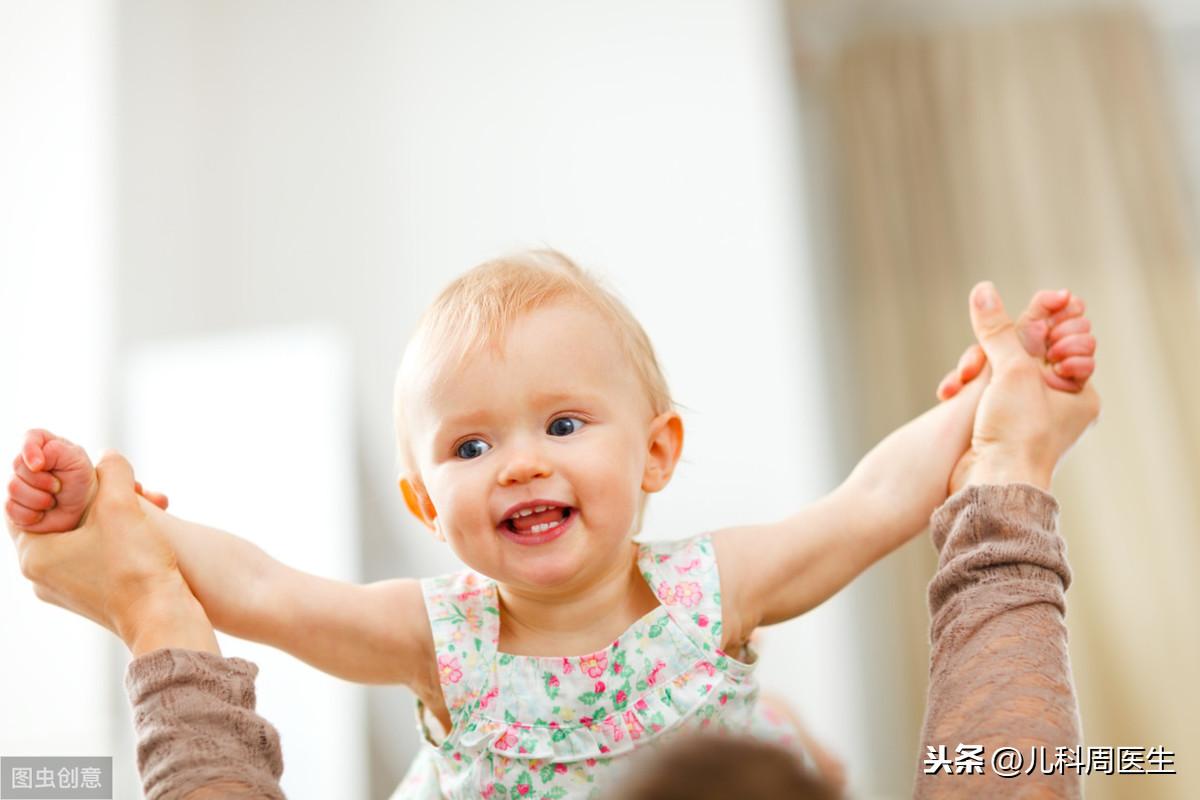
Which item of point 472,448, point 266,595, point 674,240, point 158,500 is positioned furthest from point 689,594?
point 674,240

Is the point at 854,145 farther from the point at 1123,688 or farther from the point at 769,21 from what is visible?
the point at 1123,688

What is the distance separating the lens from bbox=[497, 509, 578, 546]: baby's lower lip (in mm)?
912

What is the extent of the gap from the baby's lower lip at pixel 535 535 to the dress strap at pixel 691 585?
128 mm

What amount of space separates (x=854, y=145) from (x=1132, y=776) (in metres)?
1.61

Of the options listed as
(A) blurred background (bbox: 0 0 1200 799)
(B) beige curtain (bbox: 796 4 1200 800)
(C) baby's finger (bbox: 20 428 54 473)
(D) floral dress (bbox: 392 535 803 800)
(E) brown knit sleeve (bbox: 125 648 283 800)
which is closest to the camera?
(E) brown knit sleeve (bbox: 125 648 283 800)

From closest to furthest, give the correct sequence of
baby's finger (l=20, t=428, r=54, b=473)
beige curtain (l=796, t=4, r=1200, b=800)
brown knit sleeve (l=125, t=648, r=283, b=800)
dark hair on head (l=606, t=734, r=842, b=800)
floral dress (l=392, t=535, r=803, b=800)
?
dark hair on head (l=606, t=734, r=842, b=800) < brown knit sleeve (l=125, t=648, r=283, b=800) < baby's finger (l=20, t=428, r=54, b=473) < floral dress (l=392, t=535, r=803, b=800) < beige curtain (l=796, t=4, r=1200, b=800)

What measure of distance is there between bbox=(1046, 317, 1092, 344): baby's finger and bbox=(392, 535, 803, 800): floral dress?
39 centimetres

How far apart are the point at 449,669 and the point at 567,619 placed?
0.11 m

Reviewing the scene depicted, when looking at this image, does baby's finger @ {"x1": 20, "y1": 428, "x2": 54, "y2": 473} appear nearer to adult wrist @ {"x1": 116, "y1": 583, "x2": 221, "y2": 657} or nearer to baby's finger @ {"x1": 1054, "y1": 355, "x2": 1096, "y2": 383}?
adult wrist @ {"x1": 116, "y1": 583, "x2": 221, "y2": 657}

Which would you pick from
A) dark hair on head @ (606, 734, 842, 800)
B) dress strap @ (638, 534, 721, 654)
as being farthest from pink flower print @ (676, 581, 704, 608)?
dark hair on head @ (606, 734, 842, 800)

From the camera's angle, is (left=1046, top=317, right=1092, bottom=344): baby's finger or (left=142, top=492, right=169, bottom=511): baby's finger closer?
(left=142, top=492, right=169, bottom=511): baby's finger

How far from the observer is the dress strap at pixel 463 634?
38.3 inches

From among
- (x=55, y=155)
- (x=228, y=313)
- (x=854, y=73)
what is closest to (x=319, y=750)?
(x=228, y=313)

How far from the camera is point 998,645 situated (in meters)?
0.85
